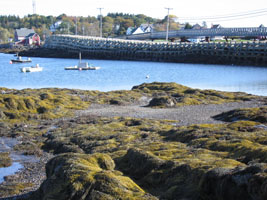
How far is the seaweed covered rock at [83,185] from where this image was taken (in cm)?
907

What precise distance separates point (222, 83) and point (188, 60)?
39.3m

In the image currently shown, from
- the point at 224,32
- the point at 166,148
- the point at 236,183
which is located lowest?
the point at 166,148

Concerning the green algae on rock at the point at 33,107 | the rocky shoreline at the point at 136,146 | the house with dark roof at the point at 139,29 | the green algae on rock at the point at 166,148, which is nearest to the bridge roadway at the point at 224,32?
the house with dark roof at the point at 139,29

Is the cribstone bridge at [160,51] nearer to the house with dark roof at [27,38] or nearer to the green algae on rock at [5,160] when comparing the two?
the house with dark roof at [27,38]

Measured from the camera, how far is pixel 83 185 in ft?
30.7

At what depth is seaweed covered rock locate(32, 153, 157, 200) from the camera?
29.8 feet

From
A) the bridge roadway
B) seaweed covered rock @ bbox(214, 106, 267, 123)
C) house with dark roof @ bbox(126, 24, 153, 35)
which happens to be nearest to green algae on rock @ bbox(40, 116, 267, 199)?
seaweed covered rock @ bbox(214, 106, 267, 123)

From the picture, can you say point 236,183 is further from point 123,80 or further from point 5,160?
point 123,80

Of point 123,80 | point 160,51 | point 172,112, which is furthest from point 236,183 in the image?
point 160,51

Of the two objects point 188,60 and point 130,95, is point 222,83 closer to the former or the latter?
point 130,95

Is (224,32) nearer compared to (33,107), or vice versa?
(33,107)

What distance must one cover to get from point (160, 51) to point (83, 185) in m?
92.6

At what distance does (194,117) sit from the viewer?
25.3m

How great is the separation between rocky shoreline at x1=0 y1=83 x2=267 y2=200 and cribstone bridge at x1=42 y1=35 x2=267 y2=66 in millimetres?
50450
